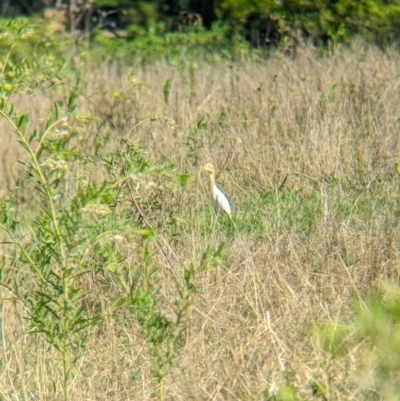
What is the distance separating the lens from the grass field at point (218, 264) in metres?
3.67

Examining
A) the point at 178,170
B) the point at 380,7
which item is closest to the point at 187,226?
the point at 178,170

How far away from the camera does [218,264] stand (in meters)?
4.36

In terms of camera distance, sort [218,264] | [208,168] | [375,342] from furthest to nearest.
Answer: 1. [208,168]
2. [218,264]
3. [375,342]

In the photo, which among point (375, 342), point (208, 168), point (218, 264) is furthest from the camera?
point (208, 168)

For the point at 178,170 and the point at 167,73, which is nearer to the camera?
the point at 178,170

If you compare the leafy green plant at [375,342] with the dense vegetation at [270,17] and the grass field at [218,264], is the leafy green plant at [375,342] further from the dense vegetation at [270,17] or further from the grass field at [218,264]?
the dense vegetation at [270,17]

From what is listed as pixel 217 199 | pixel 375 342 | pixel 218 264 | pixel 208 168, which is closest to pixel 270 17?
pixel 208 168

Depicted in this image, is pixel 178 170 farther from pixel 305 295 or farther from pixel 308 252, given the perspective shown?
pixel 305 295

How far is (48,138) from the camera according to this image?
4.24m

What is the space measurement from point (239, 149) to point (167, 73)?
4624 millimetres

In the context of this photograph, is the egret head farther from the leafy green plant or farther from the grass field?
the leafy green plant

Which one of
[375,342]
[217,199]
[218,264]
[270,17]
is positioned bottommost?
[270,17]

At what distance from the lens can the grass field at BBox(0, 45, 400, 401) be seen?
3.67m

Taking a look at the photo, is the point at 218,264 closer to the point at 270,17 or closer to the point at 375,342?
the point at 375,342
